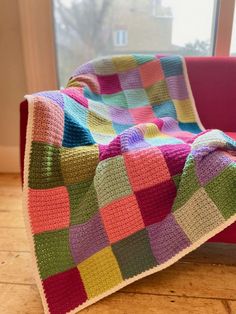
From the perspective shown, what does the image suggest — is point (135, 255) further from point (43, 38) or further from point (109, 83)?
point (43, 38)

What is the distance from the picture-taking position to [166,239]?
3.13 feet

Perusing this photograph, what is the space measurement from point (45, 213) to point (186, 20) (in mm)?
1328

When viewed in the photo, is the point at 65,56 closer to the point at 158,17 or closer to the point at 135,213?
the point at 158,17

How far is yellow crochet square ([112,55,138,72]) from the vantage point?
4.76 ft

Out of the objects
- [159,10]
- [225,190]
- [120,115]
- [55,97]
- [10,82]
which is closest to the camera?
[225,190]

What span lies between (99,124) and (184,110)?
1.43ft

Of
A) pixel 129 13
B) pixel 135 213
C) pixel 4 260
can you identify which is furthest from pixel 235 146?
pixel 129 13

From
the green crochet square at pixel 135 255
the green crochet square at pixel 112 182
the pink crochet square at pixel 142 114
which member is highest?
the pink crochet square at pixel 142 114

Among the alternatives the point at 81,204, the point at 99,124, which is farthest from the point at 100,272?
the point at 99,124

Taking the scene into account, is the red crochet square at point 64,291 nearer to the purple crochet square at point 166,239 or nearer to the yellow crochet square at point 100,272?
the yellow crochet square at point 100,272

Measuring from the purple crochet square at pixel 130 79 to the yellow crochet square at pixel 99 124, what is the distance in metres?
0.25

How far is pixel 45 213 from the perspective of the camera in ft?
3.07

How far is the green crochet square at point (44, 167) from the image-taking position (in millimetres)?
915

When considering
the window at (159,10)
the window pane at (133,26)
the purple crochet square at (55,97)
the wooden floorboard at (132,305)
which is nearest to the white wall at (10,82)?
the window pane at (133,26)
